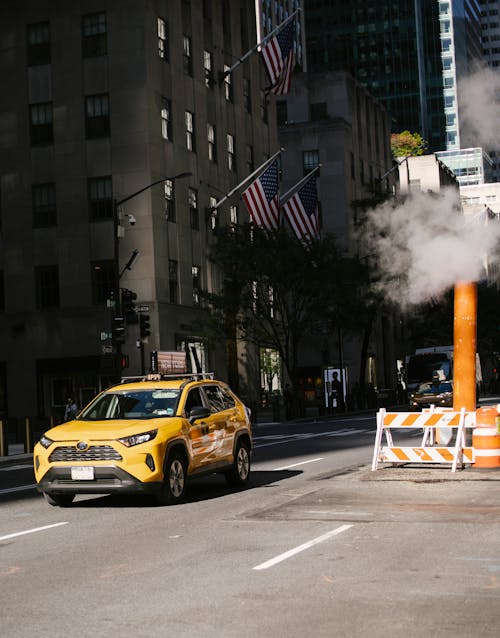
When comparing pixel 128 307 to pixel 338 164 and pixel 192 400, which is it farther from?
pixel 338 164

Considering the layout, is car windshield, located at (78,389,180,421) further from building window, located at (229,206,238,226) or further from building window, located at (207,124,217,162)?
building window, located at (229,206,238,226)

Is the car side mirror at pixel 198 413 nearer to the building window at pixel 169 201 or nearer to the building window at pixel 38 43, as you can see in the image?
the building window at pixel 169 201

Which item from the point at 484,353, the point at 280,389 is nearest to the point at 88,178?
the point at 280,389

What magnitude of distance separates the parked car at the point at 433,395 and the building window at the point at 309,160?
3989cm

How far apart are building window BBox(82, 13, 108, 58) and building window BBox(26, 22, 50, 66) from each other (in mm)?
1968

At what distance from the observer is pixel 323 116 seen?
89438mm

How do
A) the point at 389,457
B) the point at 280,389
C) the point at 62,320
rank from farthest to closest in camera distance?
the point at 280,389 < the point at 62,320 < the point at 389,457

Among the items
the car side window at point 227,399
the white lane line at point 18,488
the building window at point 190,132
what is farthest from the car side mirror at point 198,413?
the building window at point 190,132

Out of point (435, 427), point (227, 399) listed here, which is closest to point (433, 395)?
point (435, 427)

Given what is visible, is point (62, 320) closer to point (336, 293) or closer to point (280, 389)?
point (336, 293)

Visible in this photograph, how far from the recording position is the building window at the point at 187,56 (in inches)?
2184

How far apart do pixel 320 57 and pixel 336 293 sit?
129 meters

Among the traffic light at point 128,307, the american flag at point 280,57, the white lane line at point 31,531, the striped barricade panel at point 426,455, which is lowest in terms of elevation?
the white lane line at point 31,531

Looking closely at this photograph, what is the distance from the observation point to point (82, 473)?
50.0ft
